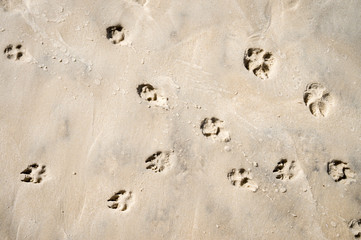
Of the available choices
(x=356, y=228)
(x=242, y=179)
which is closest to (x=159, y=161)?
(x=242, y=179)

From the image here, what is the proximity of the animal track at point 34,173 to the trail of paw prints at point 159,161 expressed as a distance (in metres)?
0.85

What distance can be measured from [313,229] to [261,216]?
0.41 m

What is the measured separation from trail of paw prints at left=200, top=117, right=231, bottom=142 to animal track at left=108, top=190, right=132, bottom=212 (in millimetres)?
788

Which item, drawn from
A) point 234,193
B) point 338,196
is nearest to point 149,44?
point 234,193

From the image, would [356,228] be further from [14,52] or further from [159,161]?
[14,52]

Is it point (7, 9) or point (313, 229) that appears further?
point (7, 9)

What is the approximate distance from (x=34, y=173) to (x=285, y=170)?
2.01 meters

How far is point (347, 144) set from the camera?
2.28 meters

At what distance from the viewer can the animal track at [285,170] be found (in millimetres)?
2275

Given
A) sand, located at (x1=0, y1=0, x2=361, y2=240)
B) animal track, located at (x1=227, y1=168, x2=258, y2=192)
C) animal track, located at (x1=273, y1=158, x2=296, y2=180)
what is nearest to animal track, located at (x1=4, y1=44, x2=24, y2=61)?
sand, located at (x1=0, y1=0, x2=361, y2=240)

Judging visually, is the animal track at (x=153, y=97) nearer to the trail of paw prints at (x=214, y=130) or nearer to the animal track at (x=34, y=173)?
the trail of paw prints at (x=214, y=130)

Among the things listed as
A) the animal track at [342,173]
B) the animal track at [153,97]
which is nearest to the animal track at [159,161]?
the animal track at [153,97]

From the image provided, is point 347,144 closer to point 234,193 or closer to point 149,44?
point 234,193

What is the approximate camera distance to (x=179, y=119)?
233 cm
